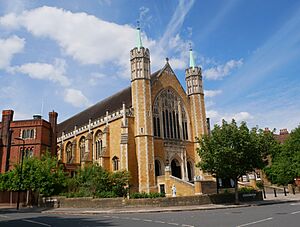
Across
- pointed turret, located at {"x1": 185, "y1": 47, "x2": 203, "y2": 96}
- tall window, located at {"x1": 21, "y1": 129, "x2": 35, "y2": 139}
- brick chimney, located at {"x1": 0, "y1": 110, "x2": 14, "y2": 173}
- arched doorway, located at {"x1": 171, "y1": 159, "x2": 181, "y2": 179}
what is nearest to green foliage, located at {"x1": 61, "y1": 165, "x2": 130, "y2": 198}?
arched doorway, located at {"x1": 171, "y1": 159, "x2": 181, "y2": 179}

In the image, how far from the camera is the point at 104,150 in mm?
41781

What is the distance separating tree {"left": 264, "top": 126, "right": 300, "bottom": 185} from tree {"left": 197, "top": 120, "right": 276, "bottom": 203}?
575 inches

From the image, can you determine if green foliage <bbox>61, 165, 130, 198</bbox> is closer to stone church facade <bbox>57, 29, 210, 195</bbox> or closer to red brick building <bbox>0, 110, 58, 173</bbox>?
stone church facade <bbox>57, 29, 210, 195</bbox>

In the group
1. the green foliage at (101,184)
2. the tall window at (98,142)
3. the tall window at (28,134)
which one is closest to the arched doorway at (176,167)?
the tall window at (98,142)

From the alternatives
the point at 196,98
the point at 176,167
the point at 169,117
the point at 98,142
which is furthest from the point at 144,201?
the point at 196,98

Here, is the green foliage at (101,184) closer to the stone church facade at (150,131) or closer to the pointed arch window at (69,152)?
the stone church facade at (150,131)

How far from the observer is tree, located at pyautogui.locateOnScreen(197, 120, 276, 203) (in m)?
27.5

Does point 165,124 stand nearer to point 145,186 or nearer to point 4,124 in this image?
point 145,186

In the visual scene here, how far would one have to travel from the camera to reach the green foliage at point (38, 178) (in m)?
32.8

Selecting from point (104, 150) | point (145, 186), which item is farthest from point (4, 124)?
point (145, 186)

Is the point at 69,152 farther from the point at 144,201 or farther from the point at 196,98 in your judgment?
the point at 144,201

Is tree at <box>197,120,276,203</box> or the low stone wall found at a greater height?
tree at <box>197,120,276,203</box>

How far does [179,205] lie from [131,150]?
1359 cm

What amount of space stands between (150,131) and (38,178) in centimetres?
1468
